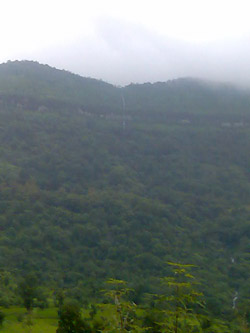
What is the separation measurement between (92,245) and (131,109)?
4051 cm

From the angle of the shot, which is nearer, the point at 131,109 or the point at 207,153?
the point at 207,153

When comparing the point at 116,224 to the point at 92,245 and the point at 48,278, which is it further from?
the point at 48,278

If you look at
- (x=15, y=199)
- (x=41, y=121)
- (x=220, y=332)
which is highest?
(x=41, y=121)

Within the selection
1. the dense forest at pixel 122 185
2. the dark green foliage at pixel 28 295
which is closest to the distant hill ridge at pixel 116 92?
the dense forest at pixel 122 185

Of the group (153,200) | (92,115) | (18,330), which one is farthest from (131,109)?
(18,330)

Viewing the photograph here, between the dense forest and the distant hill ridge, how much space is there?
1.01ft

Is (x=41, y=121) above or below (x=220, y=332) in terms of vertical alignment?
above

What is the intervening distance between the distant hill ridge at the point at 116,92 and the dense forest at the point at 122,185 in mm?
309

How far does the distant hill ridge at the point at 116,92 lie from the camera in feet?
216

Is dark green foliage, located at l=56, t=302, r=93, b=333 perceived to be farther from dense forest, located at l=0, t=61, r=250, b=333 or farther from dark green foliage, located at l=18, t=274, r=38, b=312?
dark green foliage, located at l=18, t=274, r=38, b=312

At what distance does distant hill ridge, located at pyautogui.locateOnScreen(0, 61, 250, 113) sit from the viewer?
65688mm

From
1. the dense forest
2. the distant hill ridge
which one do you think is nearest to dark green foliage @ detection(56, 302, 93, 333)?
the dense forest

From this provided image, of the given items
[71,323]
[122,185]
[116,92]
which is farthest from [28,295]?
[116,92]

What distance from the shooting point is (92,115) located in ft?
217
